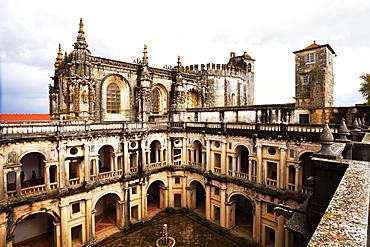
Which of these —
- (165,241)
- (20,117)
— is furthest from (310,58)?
(20,117)

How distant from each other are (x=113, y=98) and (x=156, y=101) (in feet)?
23.2

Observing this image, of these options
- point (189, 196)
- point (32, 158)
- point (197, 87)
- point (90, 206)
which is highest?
point (197, 87)

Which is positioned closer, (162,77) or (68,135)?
(68,135)

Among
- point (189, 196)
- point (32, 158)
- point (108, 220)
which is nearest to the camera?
point (32, 158)

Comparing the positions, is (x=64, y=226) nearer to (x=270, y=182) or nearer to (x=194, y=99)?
(x=270, y=182)

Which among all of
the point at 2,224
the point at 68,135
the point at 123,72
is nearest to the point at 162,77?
the point at 123,72

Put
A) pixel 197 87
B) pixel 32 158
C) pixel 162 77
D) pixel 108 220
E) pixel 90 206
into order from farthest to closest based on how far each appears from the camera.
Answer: pixel 197 87, pixel 162 77, pixel 108 220, pixel 32 158, pixel 90 206

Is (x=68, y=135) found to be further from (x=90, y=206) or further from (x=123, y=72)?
(x=123, y=72)

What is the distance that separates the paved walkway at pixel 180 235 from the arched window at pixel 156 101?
15.6 metres

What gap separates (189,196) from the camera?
27.0m

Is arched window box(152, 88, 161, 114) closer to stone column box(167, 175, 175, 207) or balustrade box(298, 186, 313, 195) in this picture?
stone column box(167, 175, 175, 207)

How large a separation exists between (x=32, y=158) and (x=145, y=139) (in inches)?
523

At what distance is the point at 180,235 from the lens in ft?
71.1

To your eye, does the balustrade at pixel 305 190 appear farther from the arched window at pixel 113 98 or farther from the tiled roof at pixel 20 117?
the tiled roof at pixel 20 117
